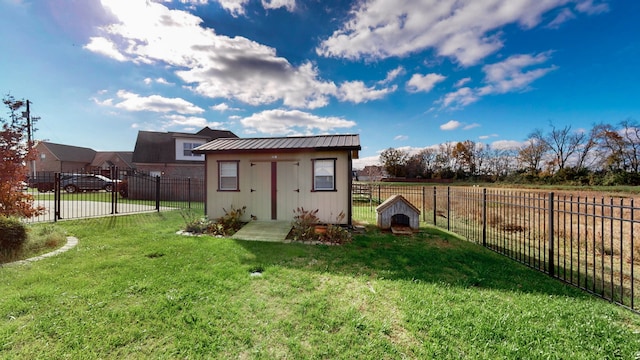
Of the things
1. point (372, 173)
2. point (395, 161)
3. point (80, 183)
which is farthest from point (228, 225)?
point (372, 173)

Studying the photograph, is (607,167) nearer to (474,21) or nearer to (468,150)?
(468,150)

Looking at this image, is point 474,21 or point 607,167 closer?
point 474,21

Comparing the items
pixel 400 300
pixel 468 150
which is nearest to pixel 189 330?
pixel 400 300

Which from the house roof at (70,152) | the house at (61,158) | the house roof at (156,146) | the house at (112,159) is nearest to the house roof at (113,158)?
the house at (112,159)

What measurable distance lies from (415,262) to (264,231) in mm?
4394

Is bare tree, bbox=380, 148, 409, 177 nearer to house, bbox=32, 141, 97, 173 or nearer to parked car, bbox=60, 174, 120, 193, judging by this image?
parked car, bbox=60, 174, 120, 193

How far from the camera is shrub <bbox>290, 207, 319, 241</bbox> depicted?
684cm

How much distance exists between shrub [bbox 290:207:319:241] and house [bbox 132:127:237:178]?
14676mm

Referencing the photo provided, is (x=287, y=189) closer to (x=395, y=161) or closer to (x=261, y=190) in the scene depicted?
(x=261, y=190)

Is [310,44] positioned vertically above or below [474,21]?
above

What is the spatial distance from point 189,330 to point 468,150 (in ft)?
170

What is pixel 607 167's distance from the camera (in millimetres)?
26281

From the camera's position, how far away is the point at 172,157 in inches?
770

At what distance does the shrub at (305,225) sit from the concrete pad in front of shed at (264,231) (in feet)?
0.96
